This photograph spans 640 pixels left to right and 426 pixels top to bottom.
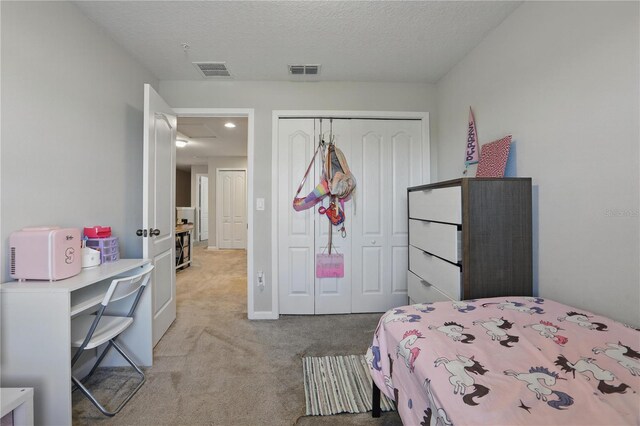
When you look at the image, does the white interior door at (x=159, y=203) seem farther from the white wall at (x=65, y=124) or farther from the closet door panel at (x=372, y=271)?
the closet door panel at (x=372, y=271)

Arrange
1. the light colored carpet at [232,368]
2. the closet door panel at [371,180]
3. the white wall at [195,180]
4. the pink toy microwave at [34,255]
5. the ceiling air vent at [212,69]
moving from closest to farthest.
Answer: the pink toy microwave at [34,255] < the light colored carpet at [232,368] < the ceiling air vent at [212,69] < the closet door panel at [371,180] < the white wall at [195,180]

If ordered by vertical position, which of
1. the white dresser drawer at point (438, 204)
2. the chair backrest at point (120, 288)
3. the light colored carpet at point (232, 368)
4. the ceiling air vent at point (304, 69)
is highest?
the ceiling air vent at point (304, 69)

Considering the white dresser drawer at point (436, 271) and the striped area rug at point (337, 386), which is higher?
the white dresser drawer at point (436, 271)

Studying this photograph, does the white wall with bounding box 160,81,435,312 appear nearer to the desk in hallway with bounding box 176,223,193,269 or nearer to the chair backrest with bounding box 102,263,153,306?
the chair backrest with bounding box 102,263,153,306

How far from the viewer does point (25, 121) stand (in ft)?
4.64

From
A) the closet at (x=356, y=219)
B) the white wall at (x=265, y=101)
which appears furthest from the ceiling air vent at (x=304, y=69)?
the closet at (x=356, y=219)

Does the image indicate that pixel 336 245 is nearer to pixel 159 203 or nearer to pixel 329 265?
pixel 329 265

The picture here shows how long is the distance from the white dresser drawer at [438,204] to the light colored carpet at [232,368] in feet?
3.78

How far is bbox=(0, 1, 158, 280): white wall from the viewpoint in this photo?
1359 millimetres

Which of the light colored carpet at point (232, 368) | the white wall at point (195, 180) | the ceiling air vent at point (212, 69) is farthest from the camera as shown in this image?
the white wall at point (195, 180)

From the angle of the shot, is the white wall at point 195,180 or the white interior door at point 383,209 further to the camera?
the white wall at point 195,180

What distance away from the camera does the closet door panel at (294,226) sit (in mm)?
2725

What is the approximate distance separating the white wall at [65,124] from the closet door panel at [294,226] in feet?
4.20

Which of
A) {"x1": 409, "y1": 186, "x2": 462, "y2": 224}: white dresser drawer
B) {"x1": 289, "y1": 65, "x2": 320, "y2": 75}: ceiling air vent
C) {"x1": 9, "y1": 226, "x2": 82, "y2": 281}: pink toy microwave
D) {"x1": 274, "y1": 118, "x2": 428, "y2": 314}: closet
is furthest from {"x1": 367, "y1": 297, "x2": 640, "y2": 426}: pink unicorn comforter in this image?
{"x1": 289, "y1": 65, "x2": 320, "y2": 75}: ceiling air vent
